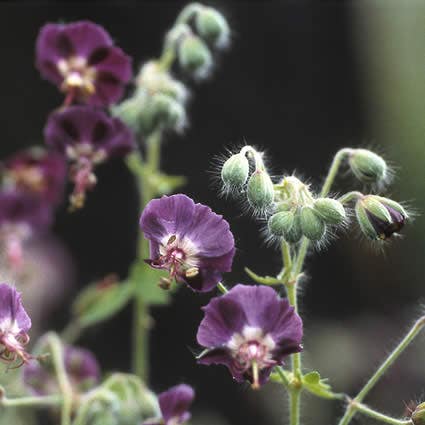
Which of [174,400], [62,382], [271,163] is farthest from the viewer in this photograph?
[271,163]

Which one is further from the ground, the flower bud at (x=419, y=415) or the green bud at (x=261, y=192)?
the green bud at (x=261, y=192)

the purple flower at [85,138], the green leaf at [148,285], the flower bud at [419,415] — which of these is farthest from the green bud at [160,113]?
the flower bud at [419,415]

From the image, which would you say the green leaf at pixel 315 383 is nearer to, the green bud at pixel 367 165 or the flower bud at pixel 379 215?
the flower bud at pixel 379 215

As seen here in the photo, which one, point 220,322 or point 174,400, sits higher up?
point 220,322

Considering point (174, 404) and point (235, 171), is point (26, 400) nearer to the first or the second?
point (174, 404)

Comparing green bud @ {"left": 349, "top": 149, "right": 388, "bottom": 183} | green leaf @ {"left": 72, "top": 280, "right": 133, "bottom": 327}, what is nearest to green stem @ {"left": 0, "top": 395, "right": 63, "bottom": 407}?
green leaf @ {"left": 72, "top": 280, "right": 133, "bottom": 327}

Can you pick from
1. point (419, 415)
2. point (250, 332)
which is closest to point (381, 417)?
point (419, 415)
